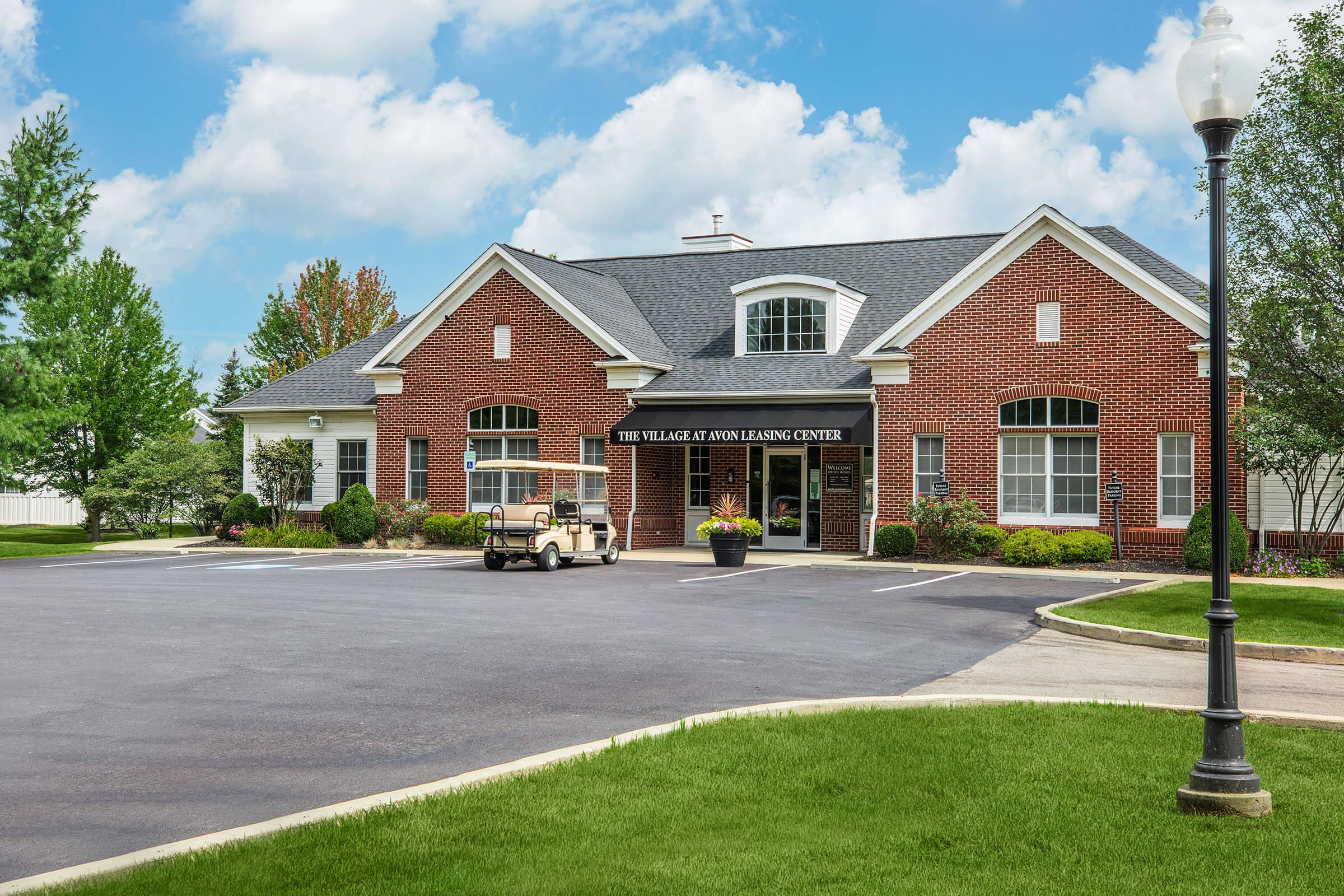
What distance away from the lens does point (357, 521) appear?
2920cm

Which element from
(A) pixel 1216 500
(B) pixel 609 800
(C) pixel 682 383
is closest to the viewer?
(B) pixel 609 800

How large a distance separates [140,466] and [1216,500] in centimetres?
3404

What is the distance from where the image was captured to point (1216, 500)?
650cm

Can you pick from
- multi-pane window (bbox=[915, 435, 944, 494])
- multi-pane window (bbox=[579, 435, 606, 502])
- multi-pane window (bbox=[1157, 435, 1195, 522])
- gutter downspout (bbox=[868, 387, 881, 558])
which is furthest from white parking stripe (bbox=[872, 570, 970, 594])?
multi-pane window (bbox=[579, 435, 606, 502])

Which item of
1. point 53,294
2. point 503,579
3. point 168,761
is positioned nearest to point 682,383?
point 503,579

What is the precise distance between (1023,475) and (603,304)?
38.0 ft

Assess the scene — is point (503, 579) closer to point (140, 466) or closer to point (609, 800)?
point (609, 800)

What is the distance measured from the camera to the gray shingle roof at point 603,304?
28.5 m

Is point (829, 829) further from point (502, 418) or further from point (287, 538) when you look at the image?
point (287, 538)

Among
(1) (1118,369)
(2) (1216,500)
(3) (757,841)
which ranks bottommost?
(3) (757,841)

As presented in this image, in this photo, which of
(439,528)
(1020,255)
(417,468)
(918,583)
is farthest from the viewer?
(417,468)

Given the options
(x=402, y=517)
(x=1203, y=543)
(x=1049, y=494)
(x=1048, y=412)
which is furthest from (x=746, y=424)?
(x=1203, y=543)

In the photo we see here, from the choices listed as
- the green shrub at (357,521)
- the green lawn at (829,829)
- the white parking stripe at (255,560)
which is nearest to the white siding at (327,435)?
the green shrub at (357,521)

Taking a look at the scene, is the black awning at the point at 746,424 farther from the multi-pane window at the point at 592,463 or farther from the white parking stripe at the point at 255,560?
the white parking stripe at the point at 255,560
